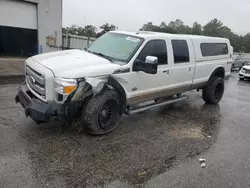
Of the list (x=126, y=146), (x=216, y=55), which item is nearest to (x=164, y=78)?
(x=126, y=146)

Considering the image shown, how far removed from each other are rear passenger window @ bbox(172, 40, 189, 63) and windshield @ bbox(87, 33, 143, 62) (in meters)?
1.14

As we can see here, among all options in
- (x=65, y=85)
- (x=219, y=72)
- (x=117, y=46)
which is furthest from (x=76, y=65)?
(x=219, y=72)

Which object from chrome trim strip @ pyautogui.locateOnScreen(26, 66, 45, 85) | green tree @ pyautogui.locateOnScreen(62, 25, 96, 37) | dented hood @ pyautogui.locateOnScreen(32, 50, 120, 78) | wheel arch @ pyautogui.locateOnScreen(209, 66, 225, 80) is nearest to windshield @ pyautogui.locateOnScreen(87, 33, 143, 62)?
dented hood @ pyautogui.locateOnScreen(32, 50, 120, 78)

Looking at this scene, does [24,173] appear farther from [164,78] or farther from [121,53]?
[164,78]

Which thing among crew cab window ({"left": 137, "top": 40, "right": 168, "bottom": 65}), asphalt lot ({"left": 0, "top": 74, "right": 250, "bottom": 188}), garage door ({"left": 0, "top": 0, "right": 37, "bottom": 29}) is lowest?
asphalt lot ({"left": 0, "top": 74, "right": 250, "bottom": 188})

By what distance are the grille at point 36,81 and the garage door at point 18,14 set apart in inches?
453

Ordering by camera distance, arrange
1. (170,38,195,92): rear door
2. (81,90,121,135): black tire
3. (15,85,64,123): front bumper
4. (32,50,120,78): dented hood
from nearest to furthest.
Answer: (15,85,64,123): front bumper < (32,50,120,78): dented hood < (81,90,121,135): black tire < (170,38,195,92): rear door

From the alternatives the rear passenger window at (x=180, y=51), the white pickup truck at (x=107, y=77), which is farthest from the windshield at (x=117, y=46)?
the rear passenger window at (x=180, y=51)

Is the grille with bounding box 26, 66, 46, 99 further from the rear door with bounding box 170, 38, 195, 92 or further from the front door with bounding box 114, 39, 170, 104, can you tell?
the rear door with bounding box 170, 38, 195, 92

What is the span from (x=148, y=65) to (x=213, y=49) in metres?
3.51

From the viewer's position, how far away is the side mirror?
4.52m

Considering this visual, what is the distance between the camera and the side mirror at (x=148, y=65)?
4.52 m

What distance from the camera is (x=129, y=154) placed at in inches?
155

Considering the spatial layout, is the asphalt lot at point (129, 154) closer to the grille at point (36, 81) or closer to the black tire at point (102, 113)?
the black tire at point (102, 113)
